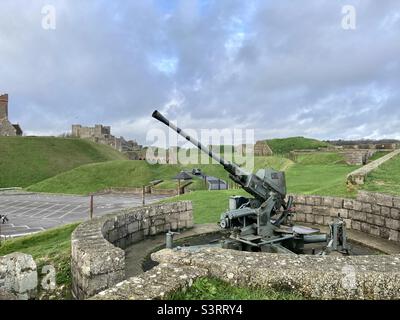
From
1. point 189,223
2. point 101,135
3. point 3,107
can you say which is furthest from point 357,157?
point 101,135

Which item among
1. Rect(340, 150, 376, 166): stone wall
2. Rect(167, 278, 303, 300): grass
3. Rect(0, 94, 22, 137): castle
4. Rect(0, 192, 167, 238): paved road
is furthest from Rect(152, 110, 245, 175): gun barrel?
Rect(0, 94, 22, 137): castle

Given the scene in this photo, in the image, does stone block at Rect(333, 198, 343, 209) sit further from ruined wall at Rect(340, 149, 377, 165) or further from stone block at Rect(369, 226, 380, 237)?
ruined wall at Rect(340, 149, 377, 165)

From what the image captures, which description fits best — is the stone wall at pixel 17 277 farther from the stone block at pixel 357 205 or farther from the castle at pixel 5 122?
the castle at pixel 5 122

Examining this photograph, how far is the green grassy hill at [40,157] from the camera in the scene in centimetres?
5303

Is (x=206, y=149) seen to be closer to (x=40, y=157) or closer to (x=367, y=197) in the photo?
(x=367, y=197)

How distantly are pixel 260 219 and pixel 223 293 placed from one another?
417 centimetres

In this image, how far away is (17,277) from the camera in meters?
4.71

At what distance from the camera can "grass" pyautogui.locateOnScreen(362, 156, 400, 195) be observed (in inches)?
431

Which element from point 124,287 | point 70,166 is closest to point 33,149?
point 70,166

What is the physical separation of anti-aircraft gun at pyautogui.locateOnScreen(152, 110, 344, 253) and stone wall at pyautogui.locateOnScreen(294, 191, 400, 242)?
6.98 ft

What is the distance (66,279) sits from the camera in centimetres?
607

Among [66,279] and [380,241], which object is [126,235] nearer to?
[66,279]
